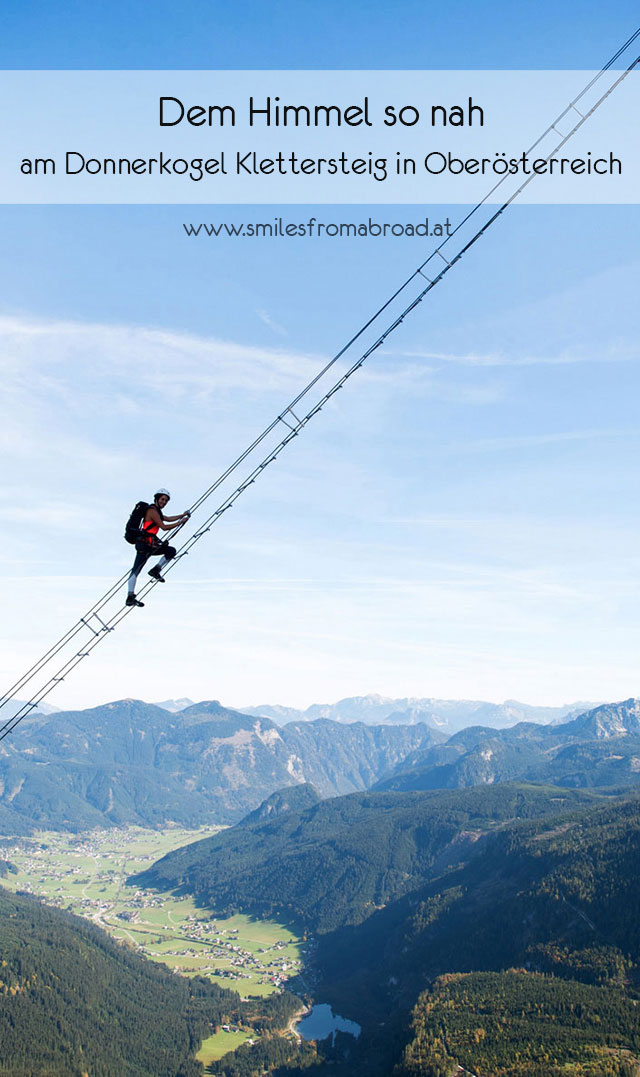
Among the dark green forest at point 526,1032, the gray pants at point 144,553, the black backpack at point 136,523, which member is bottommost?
the dark green forest at point 526,1032

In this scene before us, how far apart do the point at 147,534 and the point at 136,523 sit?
22.9 inches

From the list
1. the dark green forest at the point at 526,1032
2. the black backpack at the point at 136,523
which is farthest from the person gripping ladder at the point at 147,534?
the dark green forest at the point at 526,1032

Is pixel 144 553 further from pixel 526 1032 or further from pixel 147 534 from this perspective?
pixel 526 1032

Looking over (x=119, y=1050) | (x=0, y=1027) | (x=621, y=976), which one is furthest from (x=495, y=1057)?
(x=0, y=1027)

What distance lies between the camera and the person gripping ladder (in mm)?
24297

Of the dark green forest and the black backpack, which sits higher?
the black backpack

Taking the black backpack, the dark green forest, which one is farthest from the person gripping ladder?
the dark green forest

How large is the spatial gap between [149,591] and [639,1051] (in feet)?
541

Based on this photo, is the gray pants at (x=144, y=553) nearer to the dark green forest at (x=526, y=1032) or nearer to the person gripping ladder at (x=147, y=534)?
the person gripping ladder at (x=147, y=534)

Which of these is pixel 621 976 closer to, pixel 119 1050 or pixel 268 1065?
pixel 268 1065

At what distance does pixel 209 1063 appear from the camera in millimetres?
191875

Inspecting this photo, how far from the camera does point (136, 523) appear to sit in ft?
79.9

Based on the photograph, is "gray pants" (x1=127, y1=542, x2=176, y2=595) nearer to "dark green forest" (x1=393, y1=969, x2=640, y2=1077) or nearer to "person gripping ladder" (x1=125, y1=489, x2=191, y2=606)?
"person gripping ladder" (x1=125, y1=489, x2=191, y2=606)

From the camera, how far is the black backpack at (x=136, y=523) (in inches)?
956
